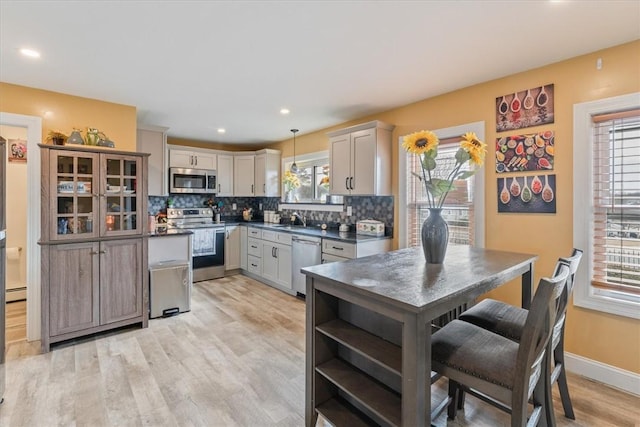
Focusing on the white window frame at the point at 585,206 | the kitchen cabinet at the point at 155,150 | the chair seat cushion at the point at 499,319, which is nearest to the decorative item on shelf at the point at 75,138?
the kitchen cabinet at the point at 155,150

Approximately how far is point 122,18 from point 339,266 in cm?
201

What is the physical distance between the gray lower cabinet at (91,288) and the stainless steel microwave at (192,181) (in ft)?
6.99

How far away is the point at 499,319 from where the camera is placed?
1804mm

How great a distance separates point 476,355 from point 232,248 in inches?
180

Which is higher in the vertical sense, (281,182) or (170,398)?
(281,182)

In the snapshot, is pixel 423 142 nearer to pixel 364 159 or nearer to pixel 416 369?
pixel 416 369

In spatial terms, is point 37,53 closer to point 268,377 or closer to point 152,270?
point 152,270

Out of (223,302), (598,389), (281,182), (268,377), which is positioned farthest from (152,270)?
(598,389)

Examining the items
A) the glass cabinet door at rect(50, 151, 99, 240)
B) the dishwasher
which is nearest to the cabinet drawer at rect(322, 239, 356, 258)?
the dishwasher

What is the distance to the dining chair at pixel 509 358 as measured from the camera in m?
1.21

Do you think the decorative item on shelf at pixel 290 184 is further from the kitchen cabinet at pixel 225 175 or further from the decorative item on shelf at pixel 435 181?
the decorative item on shelf at pixel 435 181

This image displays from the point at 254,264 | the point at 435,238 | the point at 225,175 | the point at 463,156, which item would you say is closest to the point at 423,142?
the point at 463,156

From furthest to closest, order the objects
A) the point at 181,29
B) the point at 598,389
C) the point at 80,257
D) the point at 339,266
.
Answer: the point at 80,257 → the point at 598,389 → the point at 181,29 → the point at 339,266

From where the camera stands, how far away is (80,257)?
2.90 metres
